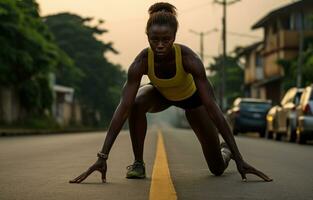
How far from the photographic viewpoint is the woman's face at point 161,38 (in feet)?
24.5

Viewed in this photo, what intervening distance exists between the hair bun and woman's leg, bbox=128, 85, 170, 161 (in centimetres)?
94

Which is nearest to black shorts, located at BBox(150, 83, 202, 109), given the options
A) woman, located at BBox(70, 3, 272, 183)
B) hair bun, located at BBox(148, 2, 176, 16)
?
woman, located at BBox(70, 3, 272, 183)

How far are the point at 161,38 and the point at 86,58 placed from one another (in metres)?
70.7

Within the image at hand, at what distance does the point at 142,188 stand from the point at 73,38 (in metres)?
70.5

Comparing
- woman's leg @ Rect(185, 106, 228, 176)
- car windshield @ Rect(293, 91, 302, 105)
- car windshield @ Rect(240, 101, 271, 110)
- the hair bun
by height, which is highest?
car windshield @ Rect(240, 101, 271, 110)

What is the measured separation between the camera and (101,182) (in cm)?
799

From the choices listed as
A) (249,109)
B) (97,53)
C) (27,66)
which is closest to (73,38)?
(97,53)

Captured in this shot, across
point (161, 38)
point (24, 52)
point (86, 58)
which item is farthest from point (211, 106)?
point (86, 58)

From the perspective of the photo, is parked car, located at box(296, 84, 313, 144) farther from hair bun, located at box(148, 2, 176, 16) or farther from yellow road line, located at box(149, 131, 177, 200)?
hair bun, located at box(148, 2, 176, 16)

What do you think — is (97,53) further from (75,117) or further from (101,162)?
(101,162)

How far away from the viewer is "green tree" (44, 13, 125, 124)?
252 ft

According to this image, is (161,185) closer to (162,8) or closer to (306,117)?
(162,8)

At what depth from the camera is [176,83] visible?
791 centimetres

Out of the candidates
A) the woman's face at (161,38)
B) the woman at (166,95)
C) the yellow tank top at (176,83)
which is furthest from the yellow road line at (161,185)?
the woman's face at (161,38)
